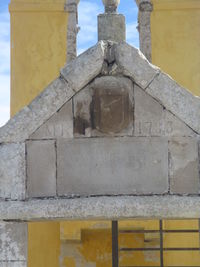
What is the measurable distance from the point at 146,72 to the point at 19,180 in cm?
141

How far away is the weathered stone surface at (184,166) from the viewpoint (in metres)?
4.78

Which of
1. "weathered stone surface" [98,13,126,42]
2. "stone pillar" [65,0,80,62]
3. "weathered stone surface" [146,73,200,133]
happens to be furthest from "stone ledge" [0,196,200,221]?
"stone pillar" [65,0,80,62]

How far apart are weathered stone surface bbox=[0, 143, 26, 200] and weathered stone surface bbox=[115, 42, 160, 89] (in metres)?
1.09

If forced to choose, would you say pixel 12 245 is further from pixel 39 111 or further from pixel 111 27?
pixel 111 27

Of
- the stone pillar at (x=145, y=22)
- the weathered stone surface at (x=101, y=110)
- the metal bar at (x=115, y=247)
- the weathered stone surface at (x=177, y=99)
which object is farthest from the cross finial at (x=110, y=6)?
the stone pillar at (x=145, y=22)

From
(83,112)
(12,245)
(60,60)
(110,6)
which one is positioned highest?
(60,60)

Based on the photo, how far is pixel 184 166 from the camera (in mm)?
4805

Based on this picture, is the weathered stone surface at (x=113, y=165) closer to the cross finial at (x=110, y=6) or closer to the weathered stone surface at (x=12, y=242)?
the weathered stone surface at (x=12, y=242)

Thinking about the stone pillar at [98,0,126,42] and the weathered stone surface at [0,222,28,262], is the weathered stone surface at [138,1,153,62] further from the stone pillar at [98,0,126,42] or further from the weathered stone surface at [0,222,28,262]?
the weathered stone surface at [0,222,28,262]

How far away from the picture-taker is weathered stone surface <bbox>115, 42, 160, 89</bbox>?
474 centimetres

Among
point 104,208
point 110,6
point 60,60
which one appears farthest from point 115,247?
point 60,60

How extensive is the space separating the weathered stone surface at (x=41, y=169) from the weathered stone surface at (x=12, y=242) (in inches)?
12.3

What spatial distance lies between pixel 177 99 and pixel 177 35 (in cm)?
474

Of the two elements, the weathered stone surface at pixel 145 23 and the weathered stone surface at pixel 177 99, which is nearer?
the weathered stone surface at pixel 177 99
